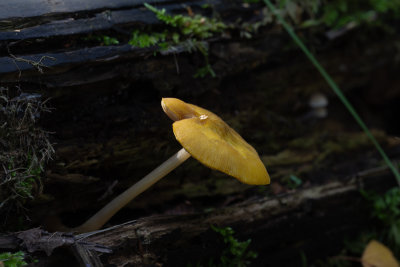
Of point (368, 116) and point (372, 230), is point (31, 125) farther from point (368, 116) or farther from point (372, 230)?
point (368, 116)

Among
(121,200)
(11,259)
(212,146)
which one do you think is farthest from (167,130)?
(11,259)

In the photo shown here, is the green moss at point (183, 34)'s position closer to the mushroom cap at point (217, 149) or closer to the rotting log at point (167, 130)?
the rotting log at point (167, 130)

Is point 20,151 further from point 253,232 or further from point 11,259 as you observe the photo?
point 253,232

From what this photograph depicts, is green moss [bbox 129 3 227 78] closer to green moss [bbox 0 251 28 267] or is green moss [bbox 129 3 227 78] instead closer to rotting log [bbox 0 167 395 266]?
rotting log [bbox 0 167 395 266]

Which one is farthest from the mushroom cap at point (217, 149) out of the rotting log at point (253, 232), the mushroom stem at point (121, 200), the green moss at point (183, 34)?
the green moss at point (183, 34)

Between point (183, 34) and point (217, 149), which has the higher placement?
point (183, 34)

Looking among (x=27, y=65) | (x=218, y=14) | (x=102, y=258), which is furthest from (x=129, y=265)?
(x=218, y=14)
